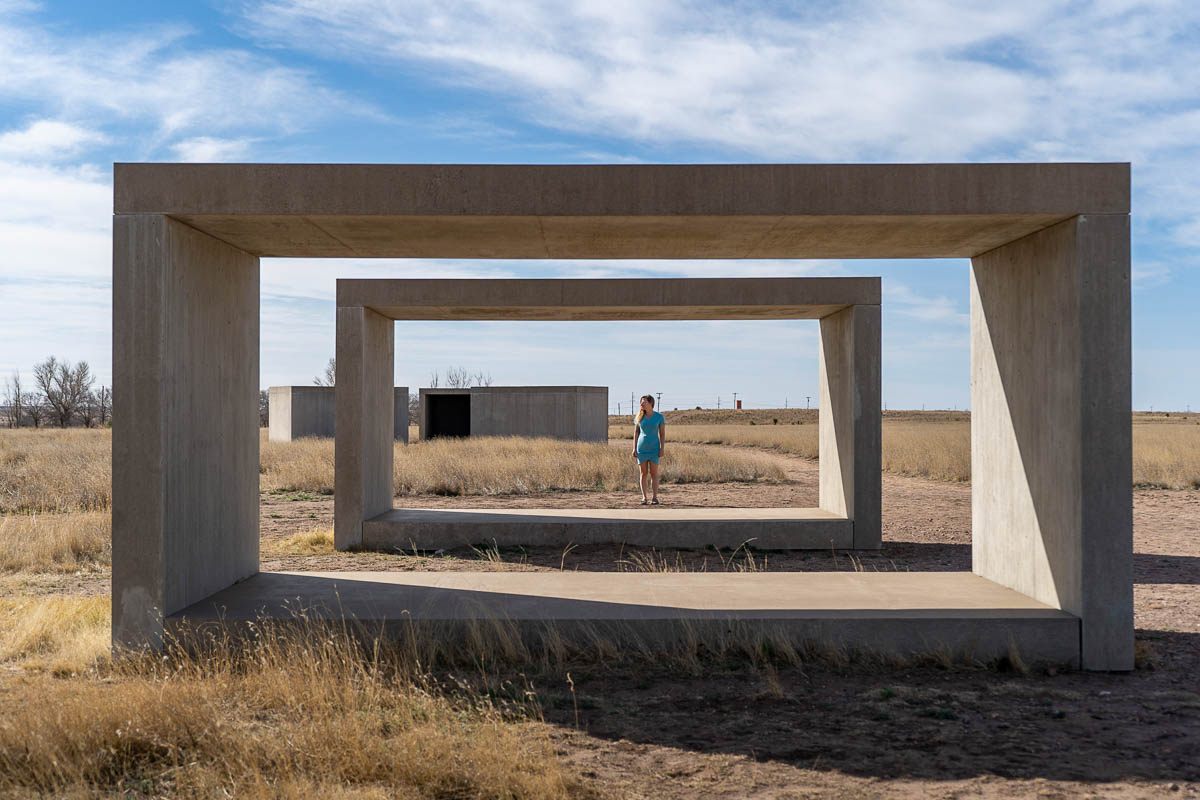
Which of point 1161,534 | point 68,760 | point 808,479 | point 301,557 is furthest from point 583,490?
point 68,760

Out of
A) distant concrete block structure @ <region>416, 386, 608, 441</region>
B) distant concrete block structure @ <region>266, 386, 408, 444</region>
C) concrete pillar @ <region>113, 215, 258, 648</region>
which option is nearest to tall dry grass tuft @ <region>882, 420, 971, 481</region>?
distant concrete block structure @ <region>416, 386, 608, 441</region>

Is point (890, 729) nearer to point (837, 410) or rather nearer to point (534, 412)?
point (837, 410)

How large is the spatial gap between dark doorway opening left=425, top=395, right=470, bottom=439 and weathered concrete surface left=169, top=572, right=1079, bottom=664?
81.1 ft

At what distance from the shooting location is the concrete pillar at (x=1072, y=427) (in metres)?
6.00

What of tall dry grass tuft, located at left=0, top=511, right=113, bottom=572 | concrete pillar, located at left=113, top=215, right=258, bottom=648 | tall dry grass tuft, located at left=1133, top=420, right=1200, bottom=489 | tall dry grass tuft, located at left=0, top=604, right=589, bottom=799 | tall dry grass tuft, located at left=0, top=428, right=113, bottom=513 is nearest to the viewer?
tall dry grass tuft, located at left=0, top=604, right=589, bottom=799

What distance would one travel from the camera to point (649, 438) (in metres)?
13.8

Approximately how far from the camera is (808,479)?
22.3 meters

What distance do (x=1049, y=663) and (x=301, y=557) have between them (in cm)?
784

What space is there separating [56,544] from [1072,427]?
10269mm

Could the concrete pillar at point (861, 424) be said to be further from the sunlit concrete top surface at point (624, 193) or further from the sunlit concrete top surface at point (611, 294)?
the sunlit concrete top surface at point (624, 193)

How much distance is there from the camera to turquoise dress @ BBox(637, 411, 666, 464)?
13.7 metres

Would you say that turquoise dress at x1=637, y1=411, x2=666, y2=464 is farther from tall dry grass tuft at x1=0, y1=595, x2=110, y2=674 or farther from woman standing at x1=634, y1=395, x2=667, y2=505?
tall dry grass tuft at x1=0, y1=595, x2=110, y2=674

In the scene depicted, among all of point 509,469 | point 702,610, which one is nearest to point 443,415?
point 509,469

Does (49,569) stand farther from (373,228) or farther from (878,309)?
(878,309)
